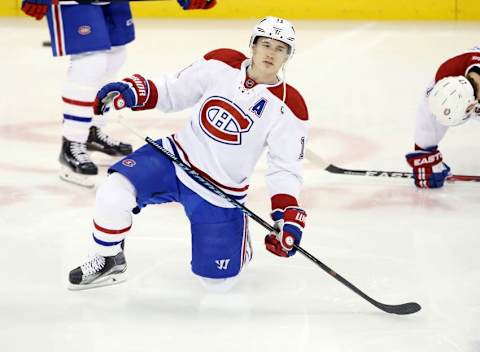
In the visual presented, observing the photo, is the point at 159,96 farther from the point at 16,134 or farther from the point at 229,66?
the point at 16,134

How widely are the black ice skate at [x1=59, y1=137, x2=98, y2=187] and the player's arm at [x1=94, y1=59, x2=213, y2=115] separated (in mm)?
989

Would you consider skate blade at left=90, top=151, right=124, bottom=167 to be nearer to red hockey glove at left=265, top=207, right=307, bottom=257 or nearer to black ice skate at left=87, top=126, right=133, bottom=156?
black ice skate at left=87, top=126, right=133, bottom=156

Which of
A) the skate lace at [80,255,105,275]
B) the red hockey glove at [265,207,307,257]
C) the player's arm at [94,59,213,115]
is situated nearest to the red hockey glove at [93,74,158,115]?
the player's arm at [94,59,213,115]

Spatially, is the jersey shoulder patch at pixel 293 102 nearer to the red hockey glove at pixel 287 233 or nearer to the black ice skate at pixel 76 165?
the red hockey glove at pixel 287 233

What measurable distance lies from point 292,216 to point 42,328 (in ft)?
2.32

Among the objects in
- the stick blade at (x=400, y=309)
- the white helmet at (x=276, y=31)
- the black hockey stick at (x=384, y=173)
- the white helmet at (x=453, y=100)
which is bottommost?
the black hockey stick at (x=384, y=173)

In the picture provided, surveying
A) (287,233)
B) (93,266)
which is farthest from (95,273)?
(287,233)

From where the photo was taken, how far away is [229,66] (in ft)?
9.68

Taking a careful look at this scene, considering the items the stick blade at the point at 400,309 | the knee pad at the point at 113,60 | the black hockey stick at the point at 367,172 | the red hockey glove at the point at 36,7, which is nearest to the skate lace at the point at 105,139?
the knee pad at the point at 113,60

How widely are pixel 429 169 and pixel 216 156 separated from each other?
1362 mm

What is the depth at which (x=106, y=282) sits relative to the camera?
2.95 m

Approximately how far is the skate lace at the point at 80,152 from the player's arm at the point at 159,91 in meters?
1.00

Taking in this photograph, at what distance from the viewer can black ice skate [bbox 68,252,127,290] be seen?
9.58 feet

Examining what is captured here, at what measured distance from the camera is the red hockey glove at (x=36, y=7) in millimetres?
3824
